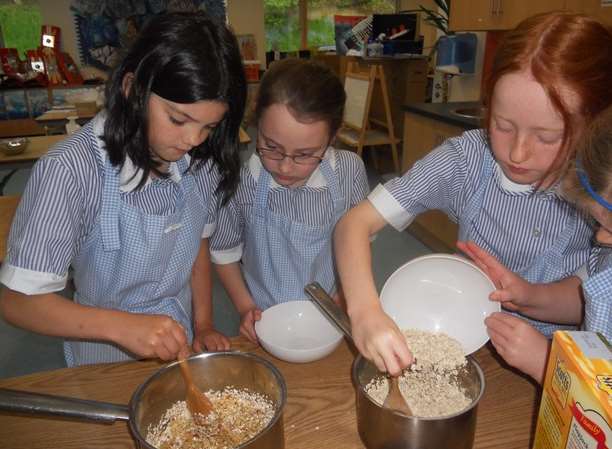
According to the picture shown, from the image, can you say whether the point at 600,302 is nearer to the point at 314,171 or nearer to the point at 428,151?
the point at 314,171

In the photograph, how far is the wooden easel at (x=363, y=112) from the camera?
358 centimetres

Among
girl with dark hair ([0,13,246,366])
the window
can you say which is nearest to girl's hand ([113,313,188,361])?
girl with dark hair ([0,13,246,366])

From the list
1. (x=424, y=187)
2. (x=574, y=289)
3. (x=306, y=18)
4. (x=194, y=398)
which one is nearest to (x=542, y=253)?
(x=574, y=289)

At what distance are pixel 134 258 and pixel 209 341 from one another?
0.23 metres

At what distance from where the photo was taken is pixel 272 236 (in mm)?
1188

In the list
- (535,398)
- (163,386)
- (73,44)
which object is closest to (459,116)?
(535,398)

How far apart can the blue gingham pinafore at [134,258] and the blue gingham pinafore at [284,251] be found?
0.19m

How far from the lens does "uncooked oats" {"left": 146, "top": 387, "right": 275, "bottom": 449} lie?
0.61 m

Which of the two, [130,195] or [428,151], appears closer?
[130,195]

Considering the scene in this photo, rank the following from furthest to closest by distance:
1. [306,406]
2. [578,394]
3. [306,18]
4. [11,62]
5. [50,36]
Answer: [306,18], [50,36], [11,62], [306,406], [578,394]

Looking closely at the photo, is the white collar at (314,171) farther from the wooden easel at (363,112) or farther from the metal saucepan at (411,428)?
the wooden easel at (363,112)

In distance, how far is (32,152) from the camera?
245 centimetres

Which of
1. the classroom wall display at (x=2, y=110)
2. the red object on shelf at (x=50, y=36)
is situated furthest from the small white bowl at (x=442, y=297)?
the red object on shelf at (x=50, y=36)

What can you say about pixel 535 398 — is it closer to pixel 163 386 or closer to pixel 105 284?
pixel 163 386
